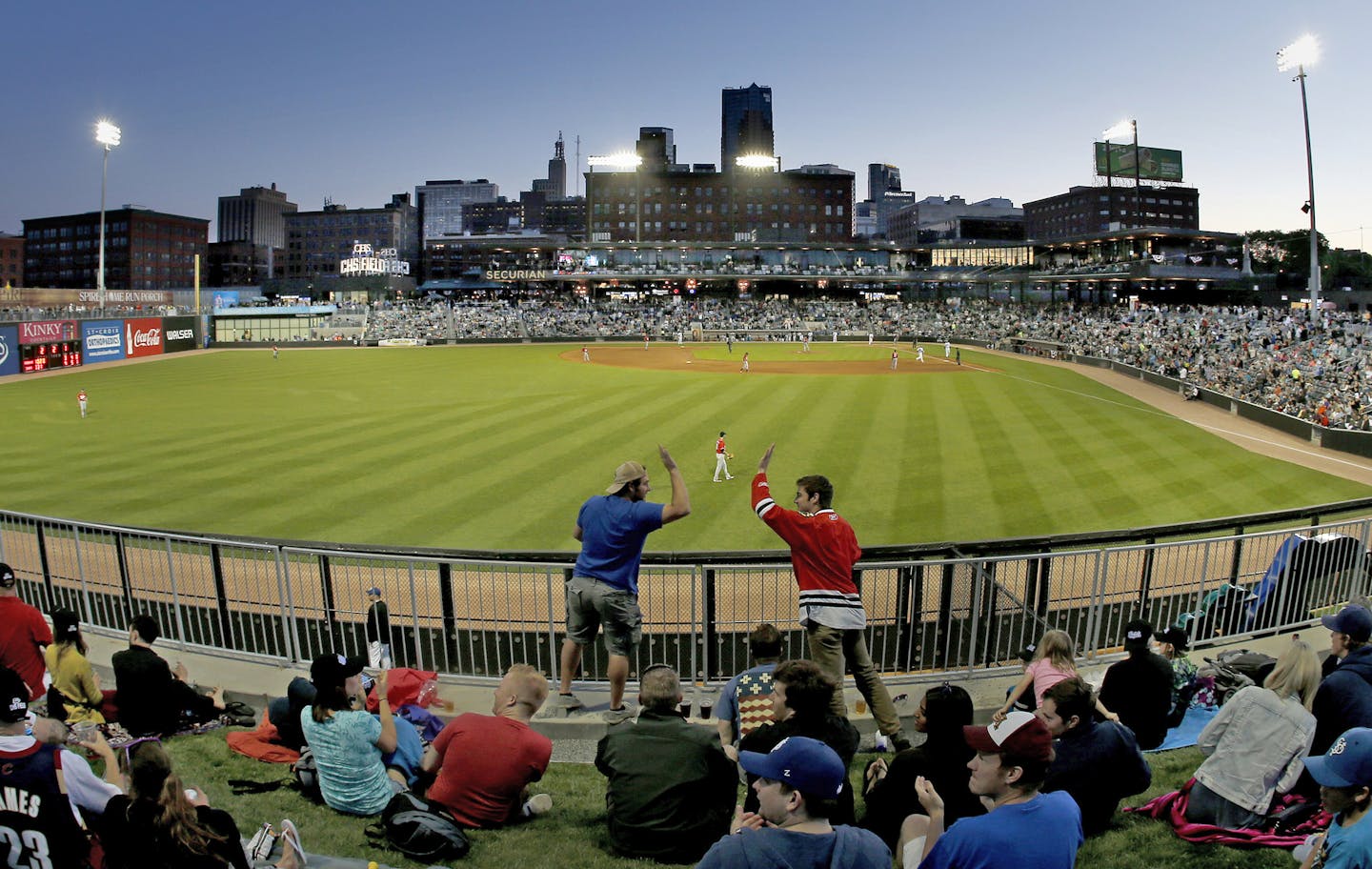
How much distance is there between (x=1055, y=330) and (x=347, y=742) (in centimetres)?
7982

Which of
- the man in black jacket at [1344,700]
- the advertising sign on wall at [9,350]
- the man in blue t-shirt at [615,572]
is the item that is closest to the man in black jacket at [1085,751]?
the man in black jacket at [1344,700]

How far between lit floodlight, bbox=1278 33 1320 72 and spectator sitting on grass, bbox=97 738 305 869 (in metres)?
57.7

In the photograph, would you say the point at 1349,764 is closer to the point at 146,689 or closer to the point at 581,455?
the point at 146,689

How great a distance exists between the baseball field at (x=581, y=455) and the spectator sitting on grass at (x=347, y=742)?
11.3 meters

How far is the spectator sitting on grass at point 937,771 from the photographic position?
5105 mm

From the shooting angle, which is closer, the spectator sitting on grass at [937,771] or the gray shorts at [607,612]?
the spectator sitting on grass at [937,771]

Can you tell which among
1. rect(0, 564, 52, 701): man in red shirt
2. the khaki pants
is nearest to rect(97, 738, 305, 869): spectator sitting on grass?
rect(0, 564, 52, 701): man in red shirt

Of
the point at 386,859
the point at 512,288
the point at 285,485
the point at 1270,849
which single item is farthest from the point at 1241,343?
the point at 512,288

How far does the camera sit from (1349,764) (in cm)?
452

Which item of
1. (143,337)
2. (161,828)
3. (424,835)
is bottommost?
(424,835)

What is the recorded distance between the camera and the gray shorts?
793cm

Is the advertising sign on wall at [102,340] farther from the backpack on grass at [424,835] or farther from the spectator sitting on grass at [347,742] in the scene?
the backpack on grass at [424,835]

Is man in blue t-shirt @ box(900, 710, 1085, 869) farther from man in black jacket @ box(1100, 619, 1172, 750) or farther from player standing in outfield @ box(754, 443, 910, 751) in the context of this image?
man in black jacket @ box(1100, 619, 1172, 750)

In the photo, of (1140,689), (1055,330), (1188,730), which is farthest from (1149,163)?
(1140,689)
